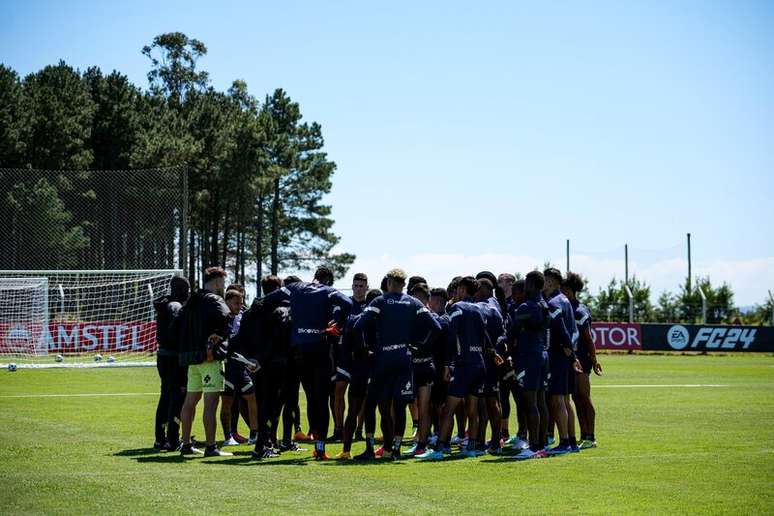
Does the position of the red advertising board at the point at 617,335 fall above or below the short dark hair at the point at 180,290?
below

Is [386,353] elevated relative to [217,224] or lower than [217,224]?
lower

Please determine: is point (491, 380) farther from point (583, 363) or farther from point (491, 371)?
point (583, 363)

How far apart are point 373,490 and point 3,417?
9.78 meters

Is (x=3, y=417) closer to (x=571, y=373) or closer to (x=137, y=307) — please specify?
(x=571, y=373)

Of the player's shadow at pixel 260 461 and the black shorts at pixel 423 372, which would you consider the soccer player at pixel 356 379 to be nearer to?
the player's shadow at pixel 260 461

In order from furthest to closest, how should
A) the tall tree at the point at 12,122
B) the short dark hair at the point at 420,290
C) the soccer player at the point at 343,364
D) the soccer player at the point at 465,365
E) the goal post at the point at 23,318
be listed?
1. the tall tree at the point at 12,122
2. the goal post at the point at 23,318
3. the soccer player at the point at 343,364
4. the short dark hair at the point at 420,290
5. the soccer player at the point at 465,365

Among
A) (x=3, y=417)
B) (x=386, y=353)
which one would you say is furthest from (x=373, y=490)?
(x=3, y=417)

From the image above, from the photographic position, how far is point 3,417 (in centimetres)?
1752

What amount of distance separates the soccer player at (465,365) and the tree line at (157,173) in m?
22.2

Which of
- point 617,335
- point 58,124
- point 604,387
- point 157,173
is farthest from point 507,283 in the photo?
point 58,124

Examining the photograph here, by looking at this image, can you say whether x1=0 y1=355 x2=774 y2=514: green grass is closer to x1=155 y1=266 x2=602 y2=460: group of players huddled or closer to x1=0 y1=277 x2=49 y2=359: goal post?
x1=155 y1=266 x2=602 y2=460: group of players huddled

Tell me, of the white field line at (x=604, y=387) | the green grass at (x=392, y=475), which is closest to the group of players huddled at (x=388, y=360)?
the green grass at (x=392, y=475)

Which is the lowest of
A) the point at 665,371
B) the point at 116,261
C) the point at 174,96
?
the point at 665,371

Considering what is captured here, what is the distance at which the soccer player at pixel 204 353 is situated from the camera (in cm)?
1280
